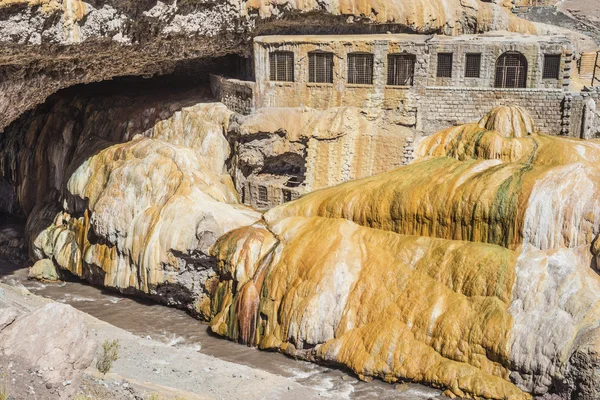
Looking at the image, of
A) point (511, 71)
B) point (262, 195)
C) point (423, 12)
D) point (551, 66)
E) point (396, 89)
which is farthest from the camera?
point (423, 12)

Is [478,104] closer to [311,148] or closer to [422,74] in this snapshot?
[422,74]

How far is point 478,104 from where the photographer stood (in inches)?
1246

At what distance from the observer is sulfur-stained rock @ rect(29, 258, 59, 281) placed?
3540 cm

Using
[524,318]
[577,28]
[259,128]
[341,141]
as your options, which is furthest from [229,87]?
[577,28]

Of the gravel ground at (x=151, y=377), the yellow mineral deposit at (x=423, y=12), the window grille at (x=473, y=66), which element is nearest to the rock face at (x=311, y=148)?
the window grille at (x=473, y=66)

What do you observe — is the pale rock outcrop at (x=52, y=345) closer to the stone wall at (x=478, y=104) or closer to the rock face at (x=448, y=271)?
the rock face at (x=448, y=271)

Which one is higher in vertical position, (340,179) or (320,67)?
(320,67)

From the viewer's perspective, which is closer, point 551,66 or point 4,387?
point 4,387

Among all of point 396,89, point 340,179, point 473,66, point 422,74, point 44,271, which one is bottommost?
point 44,271

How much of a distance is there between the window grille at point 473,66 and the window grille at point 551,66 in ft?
9.23

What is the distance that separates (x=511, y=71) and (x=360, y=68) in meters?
6.66

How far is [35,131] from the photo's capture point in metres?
43.3

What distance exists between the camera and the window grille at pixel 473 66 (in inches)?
1254

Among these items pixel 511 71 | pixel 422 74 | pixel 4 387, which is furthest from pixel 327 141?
pixel 4 387
